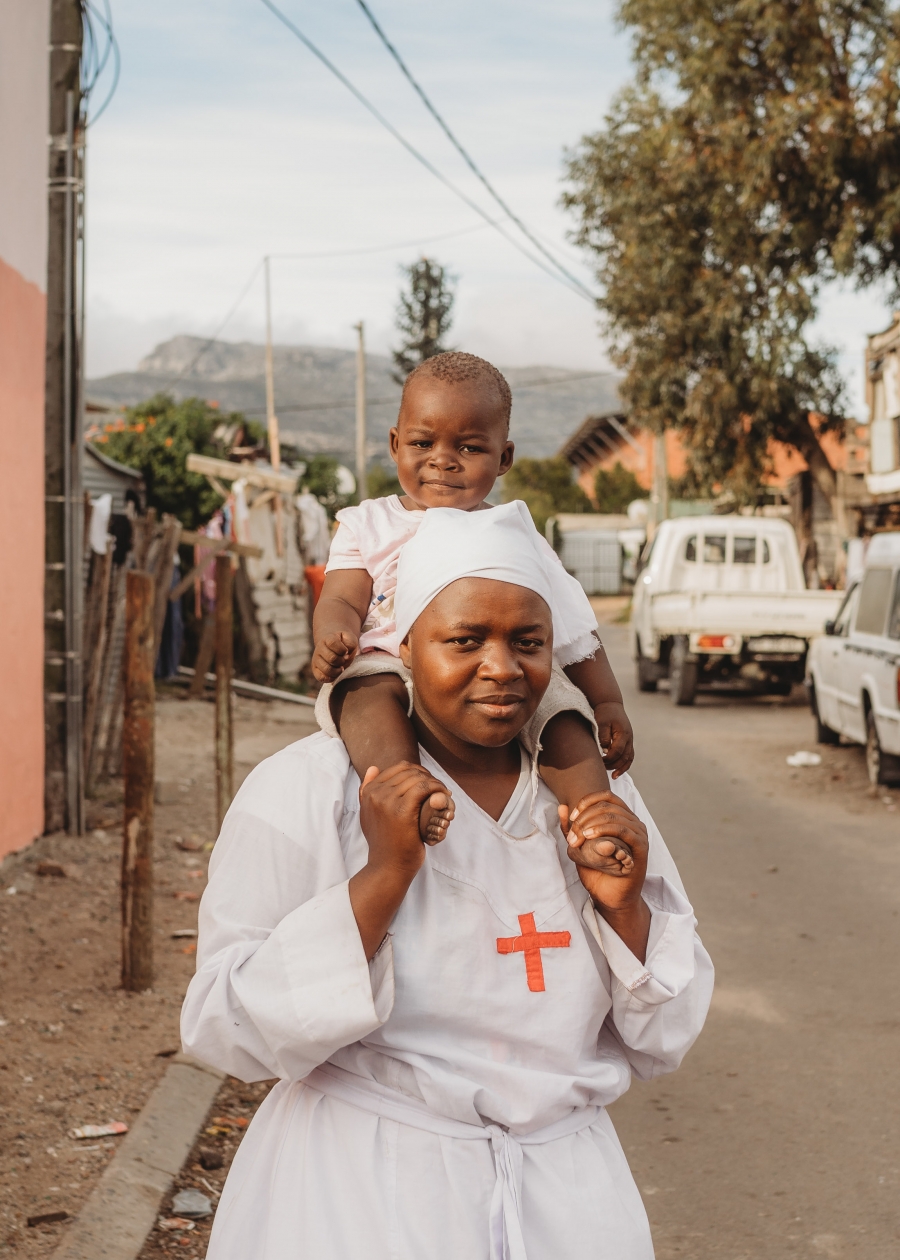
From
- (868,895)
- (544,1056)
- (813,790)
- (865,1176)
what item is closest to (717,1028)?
(865,1176)

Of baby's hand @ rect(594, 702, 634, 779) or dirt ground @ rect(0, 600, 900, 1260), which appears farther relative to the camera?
dirt ground @ rect(0, 600, 900, 1260)

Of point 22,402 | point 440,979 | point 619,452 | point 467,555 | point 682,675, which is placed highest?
point 619,452

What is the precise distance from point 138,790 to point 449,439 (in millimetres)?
3194

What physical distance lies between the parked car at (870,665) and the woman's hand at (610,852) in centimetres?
824

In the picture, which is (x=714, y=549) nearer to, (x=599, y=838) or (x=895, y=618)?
(x=895, y=618)

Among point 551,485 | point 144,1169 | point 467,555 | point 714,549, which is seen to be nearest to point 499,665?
point 467,555

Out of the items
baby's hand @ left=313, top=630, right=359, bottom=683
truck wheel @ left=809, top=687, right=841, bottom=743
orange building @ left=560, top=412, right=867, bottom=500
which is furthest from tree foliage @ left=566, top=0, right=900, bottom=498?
orange building @ left=560, top=412, right=867, bottom=500

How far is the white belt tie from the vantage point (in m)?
1.77

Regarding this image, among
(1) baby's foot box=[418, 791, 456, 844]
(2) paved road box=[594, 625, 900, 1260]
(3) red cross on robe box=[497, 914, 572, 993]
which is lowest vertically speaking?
(2) paved road box=[594, 625, 900, 1260]

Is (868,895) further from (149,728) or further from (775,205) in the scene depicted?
(775,205)

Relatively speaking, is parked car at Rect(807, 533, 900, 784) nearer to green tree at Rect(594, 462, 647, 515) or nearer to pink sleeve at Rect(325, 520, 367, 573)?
pink sleeve at Rect(325, 520, 367, 573)

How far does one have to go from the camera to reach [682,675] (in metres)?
16.1

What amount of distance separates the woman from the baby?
0.07 meters

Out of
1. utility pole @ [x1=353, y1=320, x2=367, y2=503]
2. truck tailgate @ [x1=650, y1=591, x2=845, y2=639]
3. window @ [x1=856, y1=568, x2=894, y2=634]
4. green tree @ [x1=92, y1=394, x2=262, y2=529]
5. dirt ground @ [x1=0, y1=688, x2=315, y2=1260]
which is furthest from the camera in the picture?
utility pole @ [x1=353, y1=320, x2=367, y2=503]
